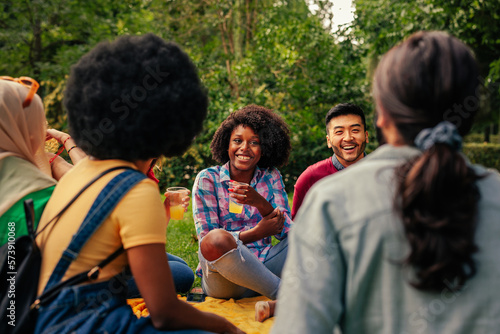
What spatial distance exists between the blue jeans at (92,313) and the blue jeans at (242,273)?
4.41 feet

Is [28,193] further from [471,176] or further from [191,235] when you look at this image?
[191,235]

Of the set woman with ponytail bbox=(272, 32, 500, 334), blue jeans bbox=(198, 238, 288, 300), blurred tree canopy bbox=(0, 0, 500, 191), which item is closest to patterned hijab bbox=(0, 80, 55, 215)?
woman with ponytail bbox=(272, 32, 500, 334)

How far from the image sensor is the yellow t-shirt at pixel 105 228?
5.35ft

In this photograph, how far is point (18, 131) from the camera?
2.03 meters

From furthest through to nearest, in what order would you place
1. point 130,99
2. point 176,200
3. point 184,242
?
point 184,242, point 176,200, point 130,99

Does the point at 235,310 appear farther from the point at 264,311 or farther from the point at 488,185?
the point at 488,185

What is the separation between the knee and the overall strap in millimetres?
1521

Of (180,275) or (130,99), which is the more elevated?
(130,99)

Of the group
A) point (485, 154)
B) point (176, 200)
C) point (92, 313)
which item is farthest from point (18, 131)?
point (485, 154)

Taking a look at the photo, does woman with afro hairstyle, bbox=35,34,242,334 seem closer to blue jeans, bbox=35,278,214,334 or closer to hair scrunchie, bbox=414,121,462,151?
blue jeans, bbox=35,278,214,334

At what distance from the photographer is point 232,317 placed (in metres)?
3.19

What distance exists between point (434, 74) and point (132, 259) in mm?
1192

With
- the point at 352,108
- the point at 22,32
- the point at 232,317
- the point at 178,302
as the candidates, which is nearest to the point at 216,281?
the point at 232,317

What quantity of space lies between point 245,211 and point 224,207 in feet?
0.60
